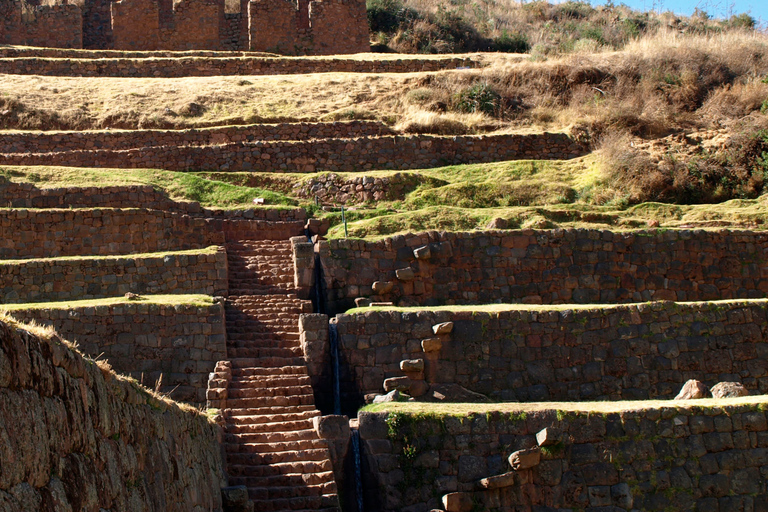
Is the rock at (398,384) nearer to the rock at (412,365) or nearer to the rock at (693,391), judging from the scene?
the rock at (412,365)

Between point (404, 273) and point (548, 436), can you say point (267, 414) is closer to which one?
point (548, 436)

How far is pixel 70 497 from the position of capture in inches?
177

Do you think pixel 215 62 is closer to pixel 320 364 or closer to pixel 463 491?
pixel 320 364

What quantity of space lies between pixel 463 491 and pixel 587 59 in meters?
22.2

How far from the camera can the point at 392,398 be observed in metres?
Result: 12.7

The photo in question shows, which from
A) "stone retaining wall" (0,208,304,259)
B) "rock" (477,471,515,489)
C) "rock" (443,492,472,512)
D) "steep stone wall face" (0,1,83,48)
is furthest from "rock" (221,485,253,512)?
"steep stone wall face" (0,1,83,48)

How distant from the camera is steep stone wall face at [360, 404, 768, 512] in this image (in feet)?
35.5

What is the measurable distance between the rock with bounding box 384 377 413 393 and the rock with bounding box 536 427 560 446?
294cm

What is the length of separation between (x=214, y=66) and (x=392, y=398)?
23641 millimetres

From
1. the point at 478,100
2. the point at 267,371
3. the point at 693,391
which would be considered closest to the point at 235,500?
the point at 267,371

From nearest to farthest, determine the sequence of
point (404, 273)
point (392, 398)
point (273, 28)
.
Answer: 1. point (392, 398)
2. point (404, 273)
3. point (273, 28)

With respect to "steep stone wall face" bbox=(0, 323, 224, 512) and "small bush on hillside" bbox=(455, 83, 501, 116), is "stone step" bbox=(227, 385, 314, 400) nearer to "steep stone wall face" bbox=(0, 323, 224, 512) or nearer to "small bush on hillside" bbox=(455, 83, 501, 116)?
"steep stone wall face" bbox=(0, 323, 224, 512)

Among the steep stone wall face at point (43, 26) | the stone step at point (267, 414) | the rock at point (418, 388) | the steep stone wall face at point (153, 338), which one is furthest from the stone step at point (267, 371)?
the steep stone wall face at point (43, 26)

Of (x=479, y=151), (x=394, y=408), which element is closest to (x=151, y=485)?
(x=394, y=408)
